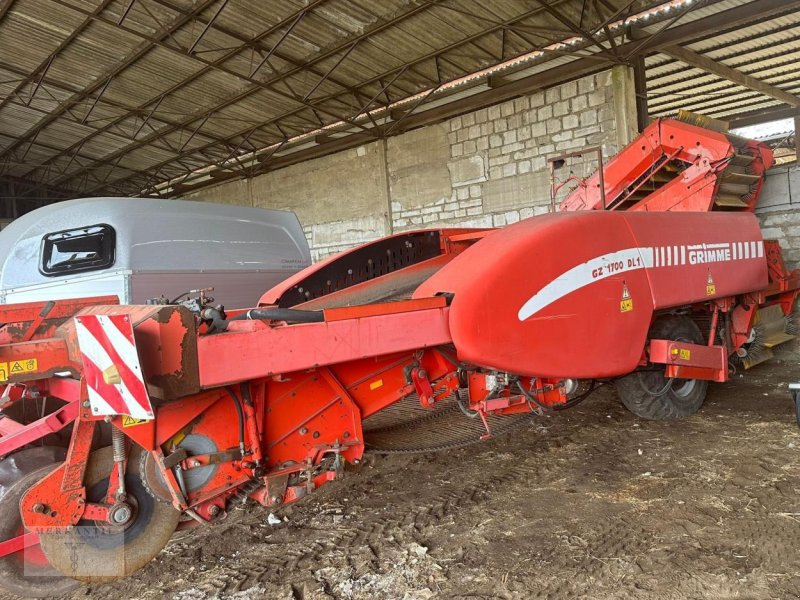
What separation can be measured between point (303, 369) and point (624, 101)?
26.9 feet

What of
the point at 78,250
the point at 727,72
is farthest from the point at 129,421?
the point at 727,72

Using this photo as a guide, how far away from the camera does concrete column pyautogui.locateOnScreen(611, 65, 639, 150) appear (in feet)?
28.6

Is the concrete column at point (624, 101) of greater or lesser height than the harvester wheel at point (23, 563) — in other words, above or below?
above

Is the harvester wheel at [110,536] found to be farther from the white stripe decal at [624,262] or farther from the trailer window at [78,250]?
the trailer window at [78,250]

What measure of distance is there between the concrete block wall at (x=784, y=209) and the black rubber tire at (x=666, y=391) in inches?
127

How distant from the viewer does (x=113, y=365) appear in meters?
2.05

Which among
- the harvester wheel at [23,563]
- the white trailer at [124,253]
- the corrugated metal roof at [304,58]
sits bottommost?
the harvester wheel at [23,563]

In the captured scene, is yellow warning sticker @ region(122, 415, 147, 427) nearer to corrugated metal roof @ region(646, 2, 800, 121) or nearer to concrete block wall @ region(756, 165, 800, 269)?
concrete block wall @ region(756, 165, 800, 269)

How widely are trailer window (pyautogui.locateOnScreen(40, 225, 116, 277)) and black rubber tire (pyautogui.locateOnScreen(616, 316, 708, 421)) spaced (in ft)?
14.8

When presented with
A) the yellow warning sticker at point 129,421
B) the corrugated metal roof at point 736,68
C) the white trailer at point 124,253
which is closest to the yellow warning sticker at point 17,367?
the yellow warning sticker at point 129,421

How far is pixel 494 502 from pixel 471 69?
28.1 feet

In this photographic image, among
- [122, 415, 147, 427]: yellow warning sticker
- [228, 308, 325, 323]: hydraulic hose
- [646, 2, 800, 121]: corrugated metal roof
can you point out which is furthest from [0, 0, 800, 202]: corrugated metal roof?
[122, 415, 147, 427]: yellow warning sticker

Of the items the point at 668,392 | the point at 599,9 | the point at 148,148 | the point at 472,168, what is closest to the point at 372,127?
the point at 472,168

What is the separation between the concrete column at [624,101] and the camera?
28.6ft
